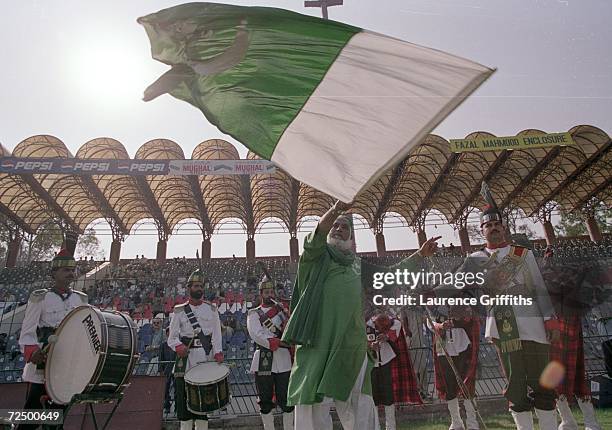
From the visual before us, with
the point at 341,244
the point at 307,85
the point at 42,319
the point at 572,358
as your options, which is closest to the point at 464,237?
the point at 572,358

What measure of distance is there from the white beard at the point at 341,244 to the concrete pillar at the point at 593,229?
2171cm

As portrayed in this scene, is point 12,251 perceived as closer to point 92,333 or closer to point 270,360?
point 270,360

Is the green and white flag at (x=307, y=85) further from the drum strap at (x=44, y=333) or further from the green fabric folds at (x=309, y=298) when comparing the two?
the drum strap at (x=44, y=333)

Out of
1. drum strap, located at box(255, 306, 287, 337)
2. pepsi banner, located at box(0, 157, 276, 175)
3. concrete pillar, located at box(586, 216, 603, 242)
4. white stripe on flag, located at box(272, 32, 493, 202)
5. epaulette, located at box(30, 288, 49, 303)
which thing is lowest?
drum strap, located at box(255, 306, 287, 337)

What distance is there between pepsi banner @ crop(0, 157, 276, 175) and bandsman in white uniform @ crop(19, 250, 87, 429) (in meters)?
11.8

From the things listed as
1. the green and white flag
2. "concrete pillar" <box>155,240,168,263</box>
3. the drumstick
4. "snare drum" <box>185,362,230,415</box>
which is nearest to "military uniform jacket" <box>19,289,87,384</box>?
the drumstick

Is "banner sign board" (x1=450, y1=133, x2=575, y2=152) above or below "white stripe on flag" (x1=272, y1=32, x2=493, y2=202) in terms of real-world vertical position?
above

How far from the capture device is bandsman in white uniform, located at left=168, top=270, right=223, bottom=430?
5.18 meters

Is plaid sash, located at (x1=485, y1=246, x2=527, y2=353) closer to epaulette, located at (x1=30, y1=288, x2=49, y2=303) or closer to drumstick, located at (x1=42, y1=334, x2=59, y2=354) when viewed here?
drumstick, located at (x1=42, y1=334, x2=59, y2=354)

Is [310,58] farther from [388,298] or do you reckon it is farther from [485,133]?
[485,133]

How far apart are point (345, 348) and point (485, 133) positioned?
18595 mm

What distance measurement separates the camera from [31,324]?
431cm

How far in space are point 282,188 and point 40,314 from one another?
19242 millimetres

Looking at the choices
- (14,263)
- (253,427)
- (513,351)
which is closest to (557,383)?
(513,351)
